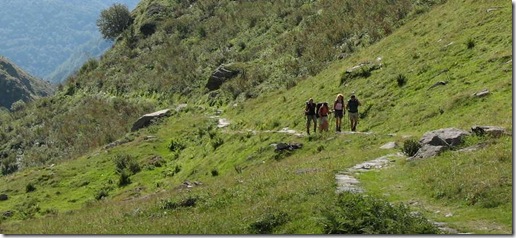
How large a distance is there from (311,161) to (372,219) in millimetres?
12991

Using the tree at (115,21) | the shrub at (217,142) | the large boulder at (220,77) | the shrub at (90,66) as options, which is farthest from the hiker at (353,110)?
the tree at (115,21)

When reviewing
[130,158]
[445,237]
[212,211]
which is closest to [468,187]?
[445,237]

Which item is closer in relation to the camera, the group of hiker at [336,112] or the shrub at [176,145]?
the group of hiker at [336,112]

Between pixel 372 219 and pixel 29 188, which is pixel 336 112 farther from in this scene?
pixel 29 188

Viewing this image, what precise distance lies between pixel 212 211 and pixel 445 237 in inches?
376

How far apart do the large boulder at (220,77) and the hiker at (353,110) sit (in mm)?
37293

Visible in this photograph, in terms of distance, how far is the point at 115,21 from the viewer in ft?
439

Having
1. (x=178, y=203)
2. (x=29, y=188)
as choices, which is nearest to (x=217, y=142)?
(x=29, y=188)

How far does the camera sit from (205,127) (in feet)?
181

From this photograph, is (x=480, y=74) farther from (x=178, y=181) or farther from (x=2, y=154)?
(x=2, y=154)

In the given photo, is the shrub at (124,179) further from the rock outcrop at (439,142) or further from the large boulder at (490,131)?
the large boulder at (490,131)

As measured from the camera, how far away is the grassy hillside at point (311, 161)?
17.5m

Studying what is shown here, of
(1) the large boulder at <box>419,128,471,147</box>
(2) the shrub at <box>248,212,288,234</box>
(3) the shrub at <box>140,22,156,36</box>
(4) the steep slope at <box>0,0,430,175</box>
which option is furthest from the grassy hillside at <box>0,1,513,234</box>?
(3) the shrub at <box>140,22,156,36</box>

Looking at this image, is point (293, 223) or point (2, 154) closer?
point (293, 223)
